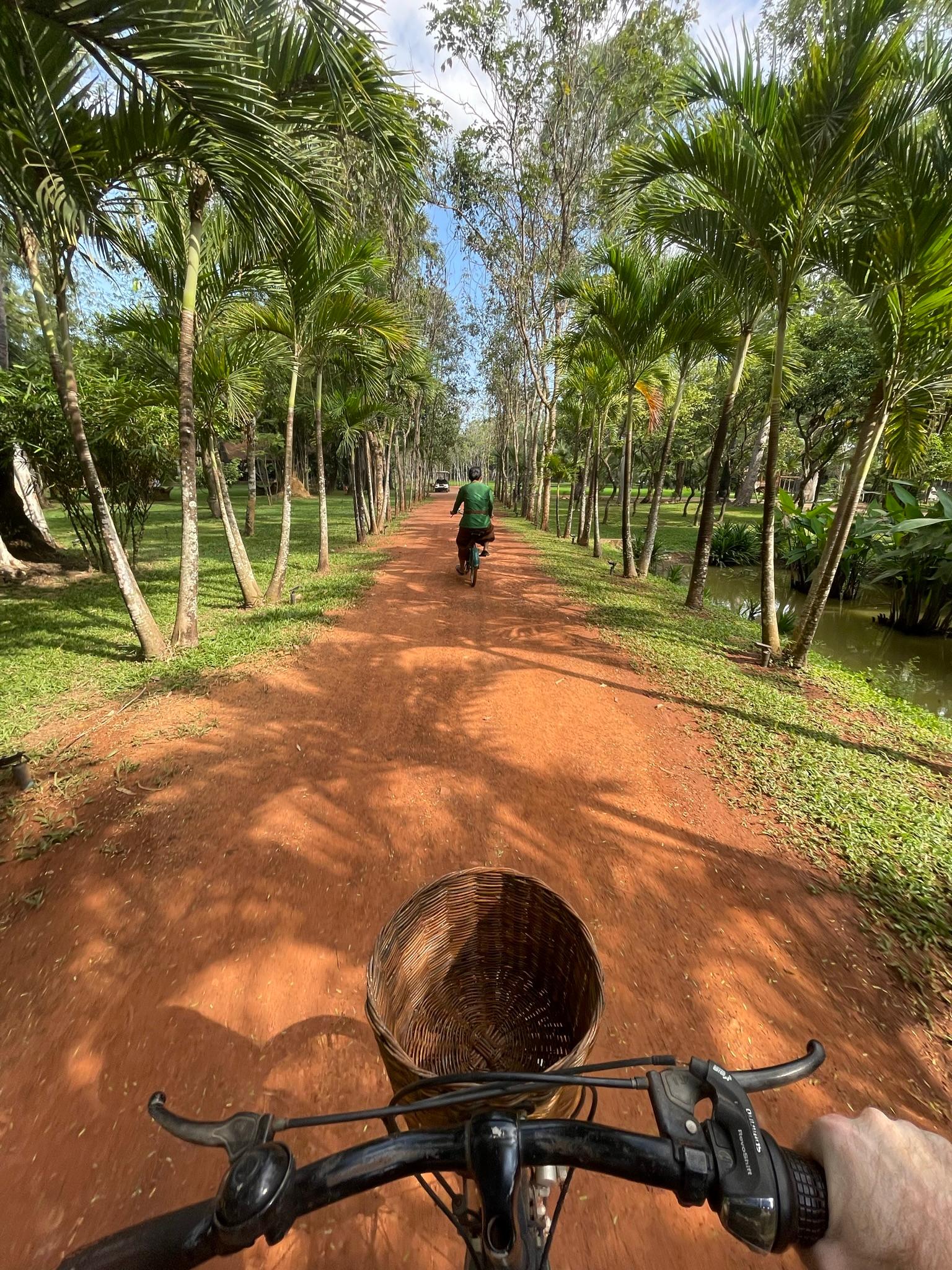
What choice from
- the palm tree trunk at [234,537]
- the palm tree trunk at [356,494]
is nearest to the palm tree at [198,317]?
the palm tree trunk at [234,537]

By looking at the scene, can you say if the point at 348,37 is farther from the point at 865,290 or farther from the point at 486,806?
the point at 865,290

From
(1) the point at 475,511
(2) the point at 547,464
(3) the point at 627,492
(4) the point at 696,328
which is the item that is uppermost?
(4) the point at 696,328

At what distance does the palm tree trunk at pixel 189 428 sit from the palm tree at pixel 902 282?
20.6 feet

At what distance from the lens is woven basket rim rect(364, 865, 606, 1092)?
1203 mm

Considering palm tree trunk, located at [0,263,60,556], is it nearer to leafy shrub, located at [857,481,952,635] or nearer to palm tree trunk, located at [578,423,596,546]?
palm tree trunk, located at [578,423,596,546]

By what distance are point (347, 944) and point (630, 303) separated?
990 centimetres

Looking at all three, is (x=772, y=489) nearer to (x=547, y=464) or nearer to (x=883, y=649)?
(x=883, y=649)

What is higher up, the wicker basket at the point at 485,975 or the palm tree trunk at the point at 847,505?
the palm tree trunk at the point at 847,505

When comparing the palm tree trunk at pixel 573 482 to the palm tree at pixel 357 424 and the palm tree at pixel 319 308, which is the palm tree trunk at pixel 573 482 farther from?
the palm tree at pixel 319 308

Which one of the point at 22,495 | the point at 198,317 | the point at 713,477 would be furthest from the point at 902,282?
Answer: the point at 22,495

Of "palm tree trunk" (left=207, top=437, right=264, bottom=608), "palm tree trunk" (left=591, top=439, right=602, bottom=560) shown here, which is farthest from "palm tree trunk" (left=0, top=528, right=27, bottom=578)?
"palm tree trunk" (left=591, top=439, right=602, bottom=560)

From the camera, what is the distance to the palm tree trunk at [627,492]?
10094mm

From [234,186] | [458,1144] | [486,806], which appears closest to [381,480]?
[234,186]

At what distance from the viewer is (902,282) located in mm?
4359
